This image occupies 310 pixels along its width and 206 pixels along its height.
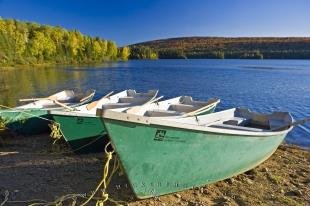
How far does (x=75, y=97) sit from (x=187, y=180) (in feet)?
35.4

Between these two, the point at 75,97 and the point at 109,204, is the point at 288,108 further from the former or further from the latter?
the point at 109,204

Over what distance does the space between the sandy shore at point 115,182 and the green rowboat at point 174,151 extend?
0.29m

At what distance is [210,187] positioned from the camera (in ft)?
29.2

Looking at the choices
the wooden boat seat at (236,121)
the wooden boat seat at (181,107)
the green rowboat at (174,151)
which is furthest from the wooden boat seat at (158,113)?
the green rowboat at (174,151)

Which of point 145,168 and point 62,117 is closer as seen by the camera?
point 145,168

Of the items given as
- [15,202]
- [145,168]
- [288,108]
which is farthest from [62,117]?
[288,108]

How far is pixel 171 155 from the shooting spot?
298 inches

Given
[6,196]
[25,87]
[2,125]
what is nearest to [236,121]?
[6,196]

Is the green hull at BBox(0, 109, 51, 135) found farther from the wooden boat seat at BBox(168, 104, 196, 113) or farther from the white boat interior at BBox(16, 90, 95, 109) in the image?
the wooden boat seat at BBox(168, 104, 196, 113)

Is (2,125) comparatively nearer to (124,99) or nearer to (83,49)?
(124,99)

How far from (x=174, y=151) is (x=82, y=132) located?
466 centimetres

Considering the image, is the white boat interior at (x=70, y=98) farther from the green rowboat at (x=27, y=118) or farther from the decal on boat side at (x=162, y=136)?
the decal on boat side at (x=162, y=136)

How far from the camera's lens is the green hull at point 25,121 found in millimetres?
13234

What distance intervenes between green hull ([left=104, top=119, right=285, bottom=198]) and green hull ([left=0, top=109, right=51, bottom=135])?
682 cm
